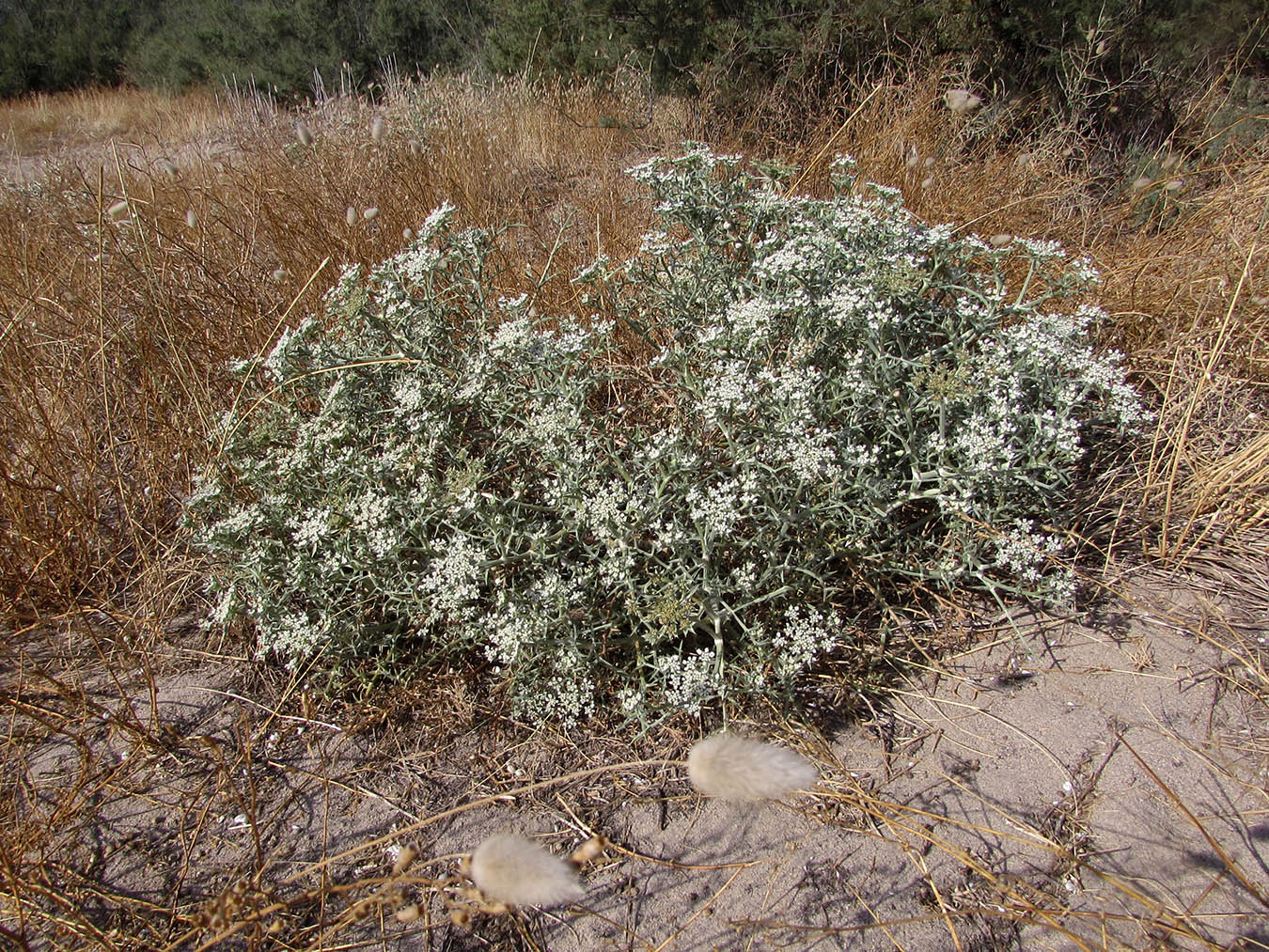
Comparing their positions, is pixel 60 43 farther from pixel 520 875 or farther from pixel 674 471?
pixel 520 875

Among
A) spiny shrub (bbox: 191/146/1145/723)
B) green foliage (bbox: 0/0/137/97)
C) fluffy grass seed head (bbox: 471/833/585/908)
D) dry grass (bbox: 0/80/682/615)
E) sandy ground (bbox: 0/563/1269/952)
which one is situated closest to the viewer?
fluffy grass seed head (bbox: 471/833/585/908)

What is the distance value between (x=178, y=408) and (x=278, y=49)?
15568mm

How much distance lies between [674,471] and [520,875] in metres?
1.04

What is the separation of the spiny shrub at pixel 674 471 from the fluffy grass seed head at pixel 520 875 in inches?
22.4

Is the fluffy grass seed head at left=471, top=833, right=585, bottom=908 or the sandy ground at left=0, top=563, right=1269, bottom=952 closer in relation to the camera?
the fluffy grass seed head at left=471, top=833, right=585, bottom=908

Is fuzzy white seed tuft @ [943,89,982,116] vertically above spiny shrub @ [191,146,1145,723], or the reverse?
fuzzy white seed tuft @ [943,89,982,116]

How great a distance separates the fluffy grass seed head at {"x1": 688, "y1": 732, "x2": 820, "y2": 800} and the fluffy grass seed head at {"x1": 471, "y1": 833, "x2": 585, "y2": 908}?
12.9 inches

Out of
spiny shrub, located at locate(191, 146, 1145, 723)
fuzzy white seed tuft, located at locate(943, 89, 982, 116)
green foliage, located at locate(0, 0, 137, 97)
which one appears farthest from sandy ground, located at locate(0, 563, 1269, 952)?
green foliage, located at locate(0, 0, 137, 97)

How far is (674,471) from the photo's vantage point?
203 centimetres

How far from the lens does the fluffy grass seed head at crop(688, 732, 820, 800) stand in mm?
1502

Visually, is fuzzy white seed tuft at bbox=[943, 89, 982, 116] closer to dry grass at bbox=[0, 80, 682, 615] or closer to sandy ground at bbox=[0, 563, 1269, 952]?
dry grass at bbox=[0, 80, 682, 615]

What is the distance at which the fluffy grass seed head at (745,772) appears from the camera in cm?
150

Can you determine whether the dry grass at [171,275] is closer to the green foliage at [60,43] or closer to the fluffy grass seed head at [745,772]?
the fluffy grass seed head at [745,772]

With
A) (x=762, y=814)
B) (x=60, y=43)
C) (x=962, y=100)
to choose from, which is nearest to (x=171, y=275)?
(x=762, y=814)
